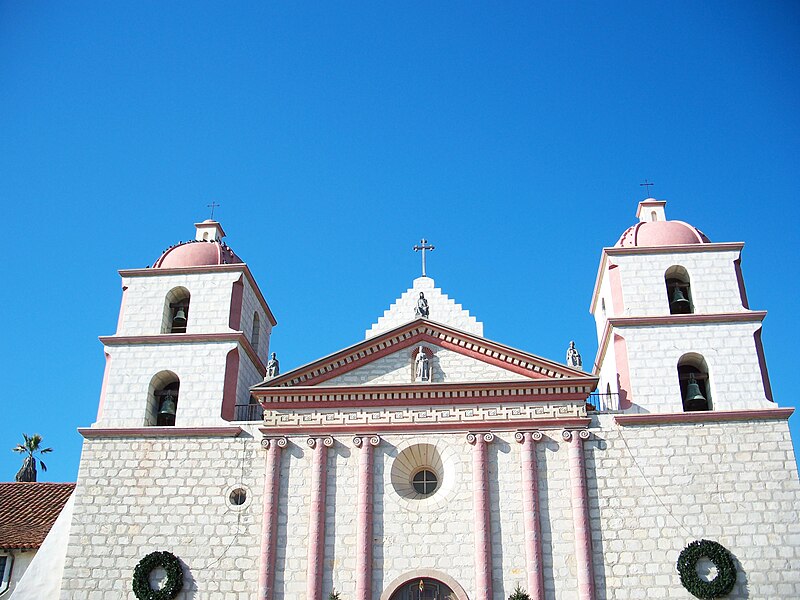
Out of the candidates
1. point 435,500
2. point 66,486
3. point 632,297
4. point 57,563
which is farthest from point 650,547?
point 66,486

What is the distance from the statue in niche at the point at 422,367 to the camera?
86.1 feet

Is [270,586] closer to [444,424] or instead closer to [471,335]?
[444,424]

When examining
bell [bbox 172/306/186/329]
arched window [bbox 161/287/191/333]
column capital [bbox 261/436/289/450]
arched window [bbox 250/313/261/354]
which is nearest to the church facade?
column capital [bbox 261/436/289/450]

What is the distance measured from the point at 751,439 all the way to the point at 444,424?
817cm

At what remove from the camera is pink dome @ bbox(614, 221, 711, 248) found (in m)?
28.4

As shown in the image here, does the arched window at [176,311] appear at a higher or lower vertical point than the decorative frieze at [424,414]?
higher

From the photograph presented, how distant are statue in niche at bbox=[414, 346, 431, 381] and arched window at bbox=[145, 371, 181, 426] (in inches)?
275

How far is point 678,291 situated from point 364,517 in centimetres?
1136

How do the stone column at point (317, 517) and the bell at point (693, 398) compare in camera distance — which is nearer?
the stone column at point (317, 517)

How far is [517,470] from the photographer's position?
24.9 metres

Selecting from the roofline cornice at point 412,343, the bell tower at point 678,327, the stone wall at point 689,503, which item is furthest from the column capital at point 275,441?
the bell tower at point 678,327

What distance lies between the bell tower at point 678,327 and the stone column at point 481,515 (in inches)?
168

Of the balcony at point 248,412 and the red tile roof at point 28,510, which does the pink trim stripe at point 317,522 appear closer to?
the balcony at point 248,412

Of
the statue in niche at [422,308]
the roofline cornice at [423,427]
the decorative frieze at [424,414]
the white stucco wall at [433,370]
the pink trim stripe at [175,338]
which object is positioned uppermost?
the statue in niche at [422,308]
